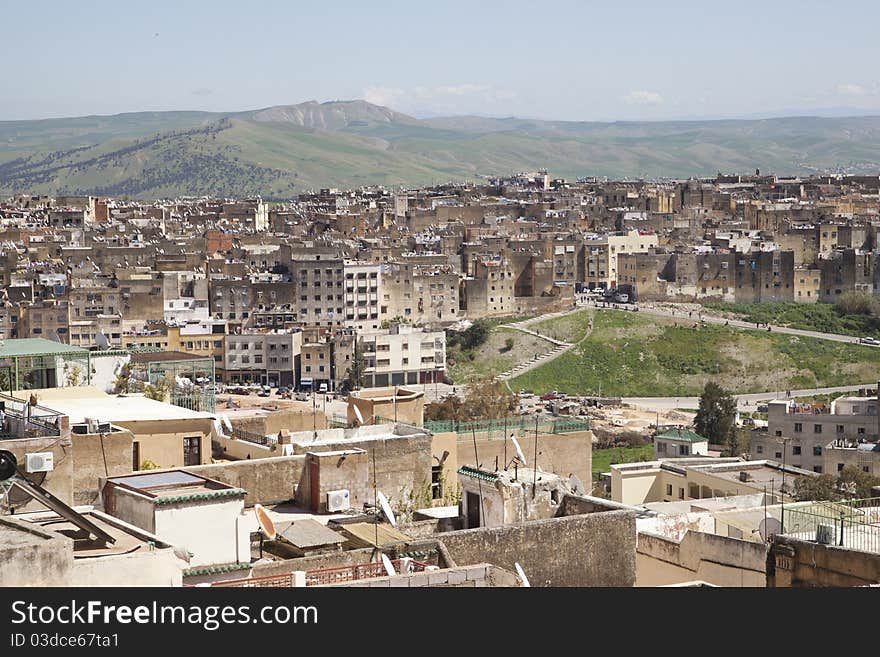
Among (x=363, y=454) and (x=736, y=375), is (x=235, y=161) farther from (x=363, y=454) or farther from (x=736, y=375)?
(x=363, y=454)

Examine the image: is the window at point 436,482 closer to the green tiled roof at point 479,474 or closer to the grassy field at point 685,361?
the green tiled roof at point 479,474

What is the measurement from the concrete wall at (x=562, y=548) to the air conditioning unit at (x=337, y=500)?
1532mm

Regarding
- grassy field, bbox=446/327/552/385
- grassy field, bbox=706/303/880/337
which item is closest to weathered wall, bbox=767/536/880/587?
grassy field, bbox=446/327/552/385

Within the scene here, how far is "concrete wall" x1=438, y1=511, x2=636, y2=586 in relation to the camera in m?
6.96

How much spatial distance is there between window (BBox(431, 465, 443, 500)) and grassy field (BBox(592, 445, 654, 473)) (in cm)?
1627

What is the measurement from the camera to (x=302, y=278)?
138ft

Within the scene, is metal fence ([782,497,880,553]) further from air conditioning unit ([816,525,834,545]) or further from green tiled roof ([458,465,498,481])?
green tiled roof ([458,465,498,481])

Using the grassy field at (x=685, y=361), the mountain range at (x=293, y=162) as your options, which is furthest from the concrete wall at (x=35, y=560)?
the mountain range at (x=293, y=162)

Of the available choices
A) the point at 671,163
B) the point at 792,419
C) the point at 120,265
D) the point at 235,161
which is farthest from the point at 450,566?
the point at 671,163

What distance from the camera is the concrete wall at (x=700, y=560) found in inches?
285

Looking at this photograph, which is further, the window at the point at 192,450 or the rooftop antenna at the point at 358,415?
the rooftop antenna at the point at 358,415

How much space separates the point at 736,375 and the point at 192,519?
34.5 meters

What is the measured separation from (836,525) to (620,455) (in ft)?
71.0
